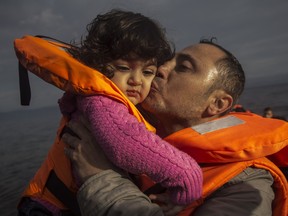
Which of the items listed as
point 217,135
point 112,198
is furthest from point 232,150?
point 112,198

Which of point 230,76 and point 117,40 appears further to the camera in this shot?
point 230,76

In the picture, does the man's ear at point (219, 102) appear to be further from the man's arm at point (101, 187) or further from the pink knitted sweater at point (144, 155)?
the man's arm at point (101, 187)

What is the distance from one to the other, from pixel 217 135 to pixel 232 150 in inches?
8.2

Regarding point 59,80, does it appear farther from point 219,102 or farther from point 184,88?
point 219,102

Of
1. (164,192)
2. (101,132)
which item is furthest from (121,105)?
(164,192)

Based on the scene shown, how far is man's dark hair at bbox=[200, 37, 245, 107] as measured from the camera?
294cm

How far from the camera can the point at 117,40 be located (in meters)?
2.33

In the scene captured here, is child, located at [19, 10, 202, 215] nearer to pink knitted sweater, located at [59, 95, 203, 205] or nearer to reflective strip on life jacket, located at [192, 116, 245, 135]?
pink knitted sweater, located at [59, 95, 203, 205]

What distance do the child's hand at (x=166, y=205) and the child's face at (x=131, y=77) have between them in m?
0.84

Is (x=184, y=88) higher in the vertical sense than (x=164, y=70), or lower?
lower

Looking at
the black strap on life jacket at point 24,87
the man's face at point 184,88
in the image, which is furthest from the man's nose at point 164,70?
the black strap on life jacket at point 24,87

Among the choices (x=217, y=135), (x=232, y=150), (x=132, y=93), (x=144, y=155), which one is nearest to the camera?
(x=144, y=155)

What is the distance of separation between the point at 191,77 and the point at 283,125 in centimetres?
99

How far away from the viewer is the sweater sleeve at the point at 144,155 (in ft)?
5.81
